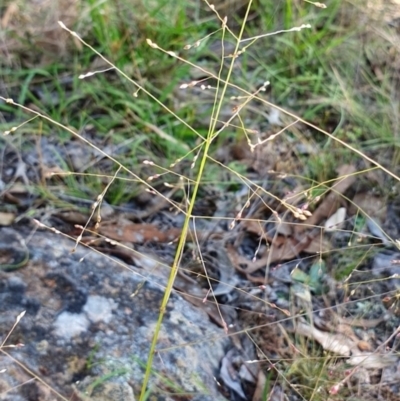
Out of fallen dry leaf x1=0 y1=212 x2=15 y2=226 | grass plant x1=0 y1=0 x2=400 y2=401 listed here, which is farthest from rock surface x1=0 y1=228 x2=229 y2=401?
grass plant x1=0 y1=0 x2=400 y2=401

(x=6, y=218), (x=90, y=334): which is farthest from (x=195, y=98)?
(x=90, y=334)

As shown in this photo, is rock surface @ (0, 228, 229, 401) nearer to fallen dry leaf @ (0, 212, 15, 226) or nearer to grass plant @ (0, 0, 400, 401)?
fallen dry leaf @ (0, 212, 15, 226)

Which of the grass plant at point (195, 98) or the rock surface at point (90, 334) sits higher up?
the grass plant at point (195, 98)

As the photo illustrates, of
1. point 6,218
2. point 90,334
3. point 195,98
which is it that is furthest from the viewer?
point 195,98

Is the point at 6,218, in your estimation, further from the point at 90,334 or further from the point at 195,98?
the point at 195,98

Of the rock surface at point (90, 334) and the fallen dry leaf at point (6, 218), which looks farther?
the fallen dry leaf at point (6, 218)

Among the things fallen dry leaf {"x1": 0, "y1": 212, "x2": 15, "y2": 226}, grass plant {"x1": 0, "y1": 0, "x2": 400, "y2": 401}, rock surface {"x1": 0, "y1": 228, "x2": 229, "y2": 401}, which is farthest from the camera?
grass plant {"x1": 0, "y1": 0, "x2": 400, "y2": 401}

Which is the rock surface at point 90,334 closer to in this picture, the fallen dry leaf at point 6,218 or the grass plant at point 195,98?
the fallen dry leaf at point 6,218

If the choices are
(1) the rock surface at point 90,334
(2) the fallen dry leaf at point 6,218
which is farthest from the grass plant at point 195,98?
(1) the rock surface at point 90,334

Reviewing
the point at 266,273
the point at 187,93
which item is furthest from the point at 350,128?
the point at 266,273

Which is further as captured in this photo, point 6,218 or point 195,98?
point 195,98
